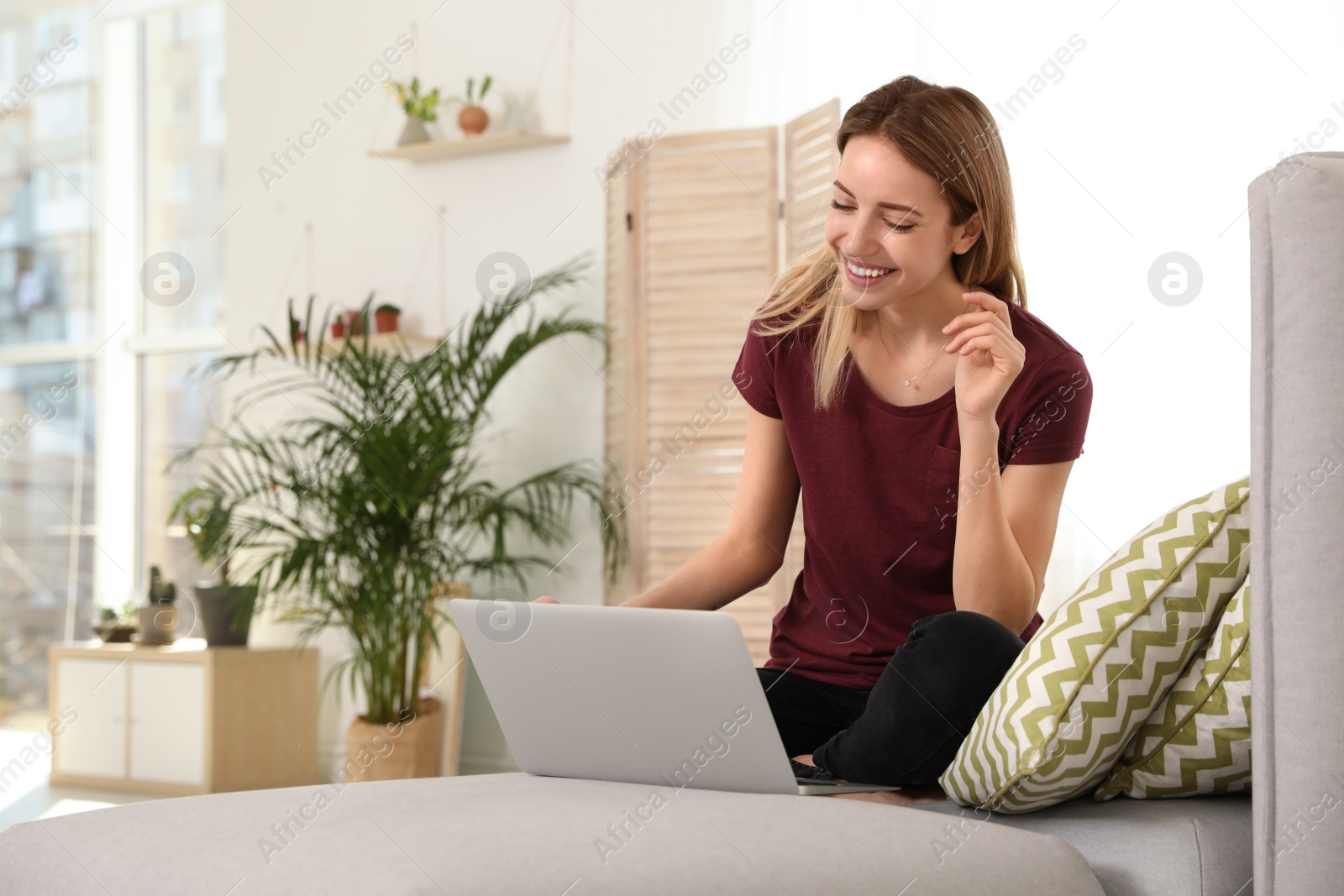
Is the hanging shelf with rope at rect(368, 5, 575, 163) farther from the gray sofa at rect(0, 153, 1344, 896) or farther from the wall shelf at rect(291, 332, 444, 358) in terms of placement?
the gray sofa at rect(0, 153, 1344, 896)

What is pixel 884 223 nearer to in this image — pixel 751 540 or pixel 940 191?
pixel 940 191

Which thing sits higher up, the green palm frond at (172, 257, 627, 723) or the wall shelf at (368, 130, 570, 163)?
the wall shelf at (368, 130, 570, 163)

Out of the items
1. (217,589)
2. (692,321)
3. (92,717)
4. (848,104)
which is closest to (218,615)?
(217,589)

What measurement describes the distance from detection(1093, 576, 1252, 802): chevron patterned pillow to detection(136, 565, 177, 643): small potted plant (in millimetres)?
4109

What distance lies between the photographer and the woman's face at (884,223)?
159cm

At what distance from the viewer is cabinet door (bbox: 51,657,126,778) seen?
4516 millimetres

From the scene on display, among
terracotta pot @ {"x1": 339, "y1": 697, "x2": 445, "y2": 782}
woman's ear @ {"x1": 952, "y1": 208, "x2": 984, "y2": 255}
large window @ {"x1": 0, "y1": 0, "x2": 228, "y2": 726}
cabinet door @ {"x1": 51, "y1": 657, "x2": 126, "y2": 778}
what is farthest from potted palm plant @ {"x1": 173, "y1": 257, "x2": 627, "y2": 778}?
woman's ear @ {"x1": 952, "y1": 208, "x2": 984, "y2": 255}

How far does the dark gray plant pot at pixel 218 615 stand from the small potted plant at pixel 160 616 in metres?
0.17

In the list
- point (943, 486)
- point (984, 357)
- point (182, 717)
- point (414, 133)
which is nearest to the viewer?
point (984, 357)

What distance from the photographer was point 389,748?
391 centimetres

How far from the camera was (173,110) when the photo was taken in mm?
5578

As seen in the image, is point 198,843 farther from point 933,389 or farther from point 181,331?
point 181,331

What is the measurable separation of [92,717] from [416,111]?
2464 millimetres

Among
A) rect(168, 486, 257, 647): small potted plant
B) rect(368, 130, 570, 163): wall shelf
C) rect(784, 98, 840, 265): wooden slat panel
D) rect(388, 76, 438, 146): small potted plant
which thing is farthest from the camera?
rect(388, 76, 438, 146): small potted plant
